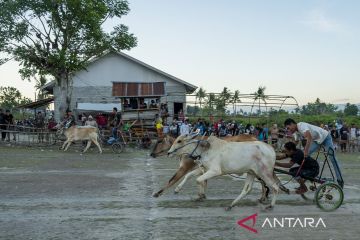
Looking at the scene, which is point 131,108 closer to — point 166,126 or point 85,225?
point 166,126

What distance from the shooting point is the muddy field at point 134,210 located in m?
7.12

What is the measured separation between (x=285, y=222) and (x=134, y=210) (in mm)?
2669

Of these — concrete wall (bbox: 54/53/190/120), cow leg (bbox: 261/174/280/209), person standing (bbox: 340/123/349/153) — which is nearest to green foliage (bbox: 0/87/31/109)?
concrete wall (bbox: 54/53/190/120)

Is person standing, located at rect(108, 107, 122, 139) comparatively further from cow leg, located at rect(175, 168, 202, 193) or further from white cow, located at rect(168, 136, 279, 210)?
white cow, located at rect(168, 136, 279, 210)

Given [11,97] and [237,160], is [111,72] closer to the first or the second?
[237,160]

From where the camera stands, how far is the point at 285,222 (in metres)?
7.84

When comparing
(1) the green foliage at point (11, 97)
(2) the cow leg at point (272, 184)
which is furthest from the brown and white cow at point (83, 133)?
(1) the green foliage at point (11, 97)

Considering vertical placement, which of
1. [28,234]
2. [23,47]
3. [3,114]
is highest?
[23,47]

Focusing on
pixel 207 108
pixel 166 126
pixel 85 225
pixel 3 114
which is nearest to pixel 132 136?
pixel 166 126

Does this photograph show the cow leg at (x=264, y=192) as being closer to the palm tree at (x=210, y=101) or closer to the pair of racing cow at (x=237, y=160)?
the pair of racing cow at (x=237, y=160)

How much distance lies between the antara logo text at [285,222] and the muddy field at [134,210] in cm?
12

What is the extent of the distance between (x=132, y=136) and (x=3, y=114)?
23.1ft

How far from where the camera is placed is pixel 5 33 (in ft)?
86.0

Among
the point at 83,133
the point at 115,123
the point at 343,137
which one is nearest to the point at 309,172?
the point at 83,133
